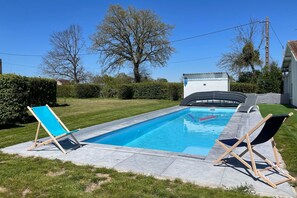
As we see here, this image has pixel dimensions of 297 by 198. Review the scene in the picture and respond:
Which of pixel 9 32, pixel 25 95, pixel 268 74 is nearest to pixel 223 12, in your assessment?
pixel 268 74

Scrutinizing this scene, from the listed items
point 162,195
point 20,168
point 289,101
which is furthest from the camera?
point 289,101

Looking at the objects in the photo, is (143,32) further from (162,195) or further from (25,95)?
(162,195)

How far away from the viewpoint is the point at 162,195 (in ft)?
10.3

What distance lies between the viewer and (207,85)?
2020 cm

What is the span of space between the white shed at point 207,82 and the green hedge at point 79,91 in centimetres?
1251

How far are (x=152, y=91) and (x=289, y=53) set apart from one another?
12.7 m

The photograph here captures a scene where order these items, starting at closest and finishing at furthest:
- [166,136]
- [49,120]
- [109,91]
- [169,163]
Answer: [169,163] → [49,120] → [166,136] → [109,91]

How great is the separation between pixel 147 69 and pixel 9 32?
19454 millimetres

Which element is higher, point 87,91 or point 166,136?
point 87,91

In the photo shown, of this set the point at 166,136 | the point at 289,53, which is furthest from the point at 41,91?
the point at 289,53

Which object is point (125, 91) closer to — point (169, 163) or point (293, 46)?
point (293, 46)

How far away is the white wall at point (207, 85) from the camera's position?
19.8m

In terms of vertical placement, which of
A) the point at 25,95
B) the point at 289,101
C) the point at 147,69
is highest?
the point at 147,69

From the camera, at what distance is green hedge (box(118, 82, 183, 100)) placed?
24141 mm
